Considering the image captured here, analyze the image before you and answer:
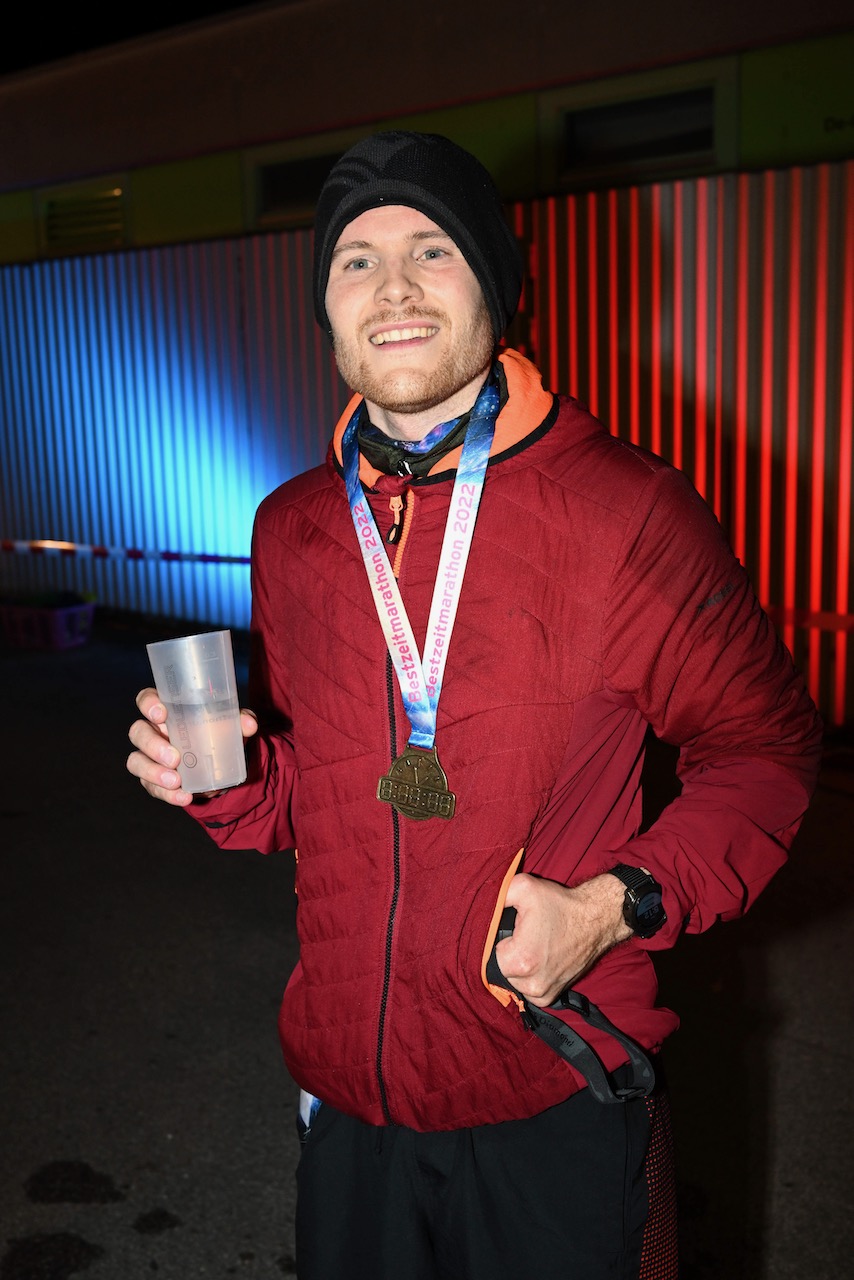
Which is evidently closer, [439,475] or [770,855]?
[770,855]

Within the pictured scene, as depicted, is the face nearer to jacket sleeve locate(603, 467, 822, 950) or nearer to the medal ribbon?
the medal ribbon

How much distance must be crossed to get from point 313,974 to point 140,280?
9.57 m

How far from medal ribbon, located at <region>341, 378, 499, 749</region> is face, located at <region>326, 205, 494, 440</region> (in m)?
0.12

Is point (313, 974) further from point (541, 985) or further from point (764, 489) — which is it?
point (764, 489)

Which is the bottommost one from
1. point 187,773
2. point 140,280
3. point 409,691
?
point 187,773

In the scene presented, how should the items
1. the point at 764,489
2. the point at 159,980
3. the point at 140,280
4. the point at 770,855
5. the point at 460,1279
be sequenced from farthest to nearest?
the point at 140,280 → the point at 764,489 → the point at 159,980 → the point at 460,1279 → the point at 770,855

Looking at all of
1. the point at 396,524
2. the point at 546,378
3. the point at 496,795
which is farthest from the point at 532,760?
the point at 546,378

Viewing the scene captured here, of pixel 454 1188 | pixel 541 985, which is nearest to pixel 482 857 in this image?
pixel 541 985

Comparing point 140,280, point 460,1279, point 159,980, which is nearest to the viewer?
point 460,1279

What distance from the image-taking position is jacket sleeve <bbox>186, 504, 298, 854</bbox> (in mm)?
2020

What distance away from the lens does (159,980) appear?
14.7 ft

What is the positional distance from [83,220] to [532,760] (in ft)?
34.9

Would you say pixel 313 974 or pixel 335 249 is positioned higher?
pixel 335 249

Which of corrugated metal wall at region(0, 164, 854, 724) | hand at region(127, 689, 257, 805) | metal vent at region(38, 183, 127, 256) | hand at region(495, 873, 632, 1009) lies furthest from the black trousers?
metal vent at region(38, 183, 127, 256)
